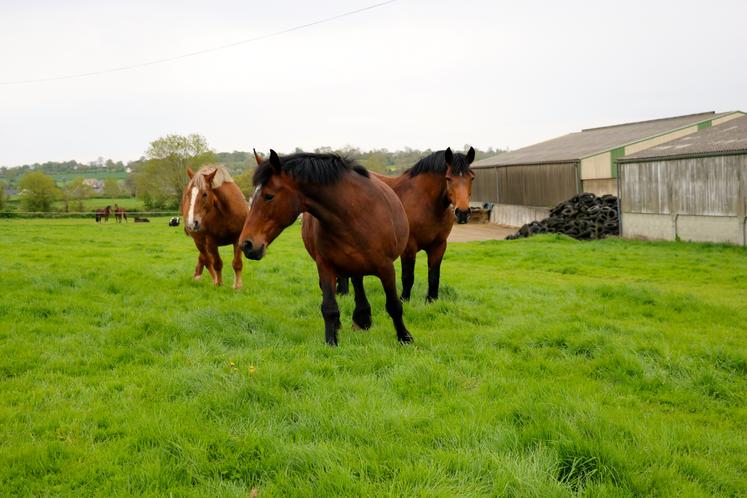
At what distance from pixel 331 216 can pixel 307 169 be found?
524 mm

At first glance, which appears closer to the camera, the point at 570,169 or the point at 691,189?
the point at 691,189

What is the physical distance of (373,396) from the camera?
418cm

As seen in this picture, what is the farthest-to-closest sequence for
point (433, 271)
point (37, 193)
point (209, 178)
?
1. point (37, 193)
2. point (209, 178)
3. point (433, 271)

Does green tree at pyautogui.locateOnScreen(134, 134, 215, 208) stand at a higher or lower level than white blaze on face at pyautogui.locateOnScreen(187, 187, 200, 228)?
higher

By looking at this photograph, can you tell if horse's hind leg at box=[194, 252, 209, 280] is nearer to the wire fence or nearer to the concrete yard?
the concrete yard

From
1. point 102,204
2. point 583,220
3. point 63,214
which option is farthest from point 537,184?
point 102,204

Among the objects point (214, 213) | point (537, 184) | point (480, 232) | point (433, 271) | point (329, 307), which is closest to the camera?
point (329, 307)

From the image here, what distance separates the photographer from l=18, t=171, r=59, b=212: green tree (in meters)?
53.7

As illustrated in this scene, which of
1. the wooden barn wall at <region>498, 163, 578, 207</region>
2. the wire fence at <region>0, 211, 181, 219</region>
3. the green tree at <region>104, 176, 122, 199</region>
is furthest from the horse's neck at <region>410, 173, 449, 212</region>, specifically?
the green tree at <region>104, 176, 122, 199</region>

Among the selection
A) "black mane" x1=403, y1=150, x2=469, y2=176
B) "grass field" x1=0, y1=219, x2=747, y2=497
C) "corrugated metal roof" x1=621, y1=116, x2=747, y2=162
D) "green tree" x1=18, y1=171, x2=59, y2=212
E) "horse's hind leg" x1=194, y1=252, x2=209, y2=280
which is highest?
"green tree" x1=18, y1=171, x2=59, y2=212

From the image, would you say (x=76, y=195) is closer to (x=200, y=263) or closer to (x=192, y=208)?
(x=200, y=263)

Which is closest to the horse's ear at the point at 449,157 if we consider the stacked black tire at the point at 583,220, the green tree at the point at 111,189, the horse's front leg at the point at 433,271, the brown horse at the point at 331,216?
the horse's front leg at the point at 433,271

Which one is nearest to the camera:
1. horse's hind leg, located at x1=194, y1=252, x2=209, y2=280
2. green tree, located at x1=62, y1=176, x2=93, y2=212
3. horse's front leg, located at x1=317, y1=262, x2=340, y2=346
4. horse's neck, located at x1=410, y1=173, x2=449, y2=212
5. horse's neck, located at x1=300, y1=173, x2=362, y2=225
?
horse's neck, located at x1=300, y1=173, x2=362, y2=225

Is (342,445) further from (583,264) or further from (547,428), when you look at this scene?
(583,264)
